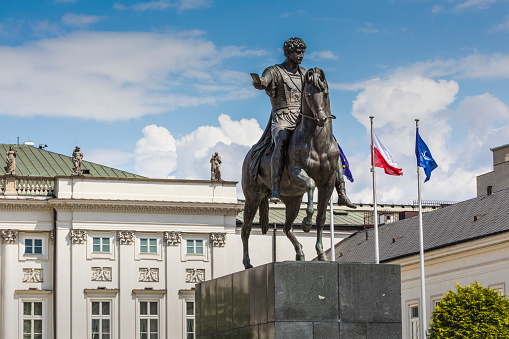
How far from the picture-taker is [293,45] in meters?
20.9

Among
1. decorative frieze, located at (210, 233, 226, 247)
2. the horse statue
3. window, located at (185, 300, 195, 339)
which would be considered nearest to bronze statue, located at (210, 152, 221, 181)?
decorative frieze, located at (210, 233, 226, 247)

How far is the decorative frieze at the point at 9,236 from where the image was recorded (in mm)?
69500

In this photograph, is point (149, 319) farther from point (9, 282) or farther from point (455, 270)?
point (455, 270)

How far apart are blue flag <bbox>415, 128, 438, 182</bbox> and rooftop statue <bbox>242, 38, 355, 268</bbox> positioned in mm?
25185

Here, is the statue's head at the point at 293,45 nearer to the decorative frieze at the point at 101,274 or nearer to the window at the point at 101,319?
the window at the point at 101,319

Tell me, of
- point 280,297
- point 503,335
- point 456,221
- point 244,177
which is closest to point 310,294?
point 280,297

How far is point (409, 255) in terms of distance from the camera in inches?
2244

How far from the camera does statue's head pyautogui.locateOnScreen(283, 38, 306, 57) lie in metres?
20.9

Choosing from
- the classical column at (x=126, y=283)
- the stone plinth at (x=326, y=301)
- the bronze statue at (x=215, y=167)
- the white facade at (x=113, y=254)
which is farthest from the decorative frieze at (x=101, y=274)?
the stone plinth at (x=326, y=301)

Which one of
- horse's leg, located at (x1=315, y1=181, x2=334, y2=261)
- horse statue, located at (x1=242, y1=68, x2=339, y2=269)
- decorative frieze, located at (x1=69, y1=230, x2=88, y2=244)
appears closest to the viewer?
horse statue, located at (x1=242, y1=68, x2=339, y2=269)

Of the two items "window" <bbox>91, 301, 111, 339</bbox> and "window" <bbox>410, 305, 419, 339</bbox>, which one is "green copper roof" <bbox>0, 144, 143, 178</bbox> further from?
"window" <bbox>410, 305, 419, 339</bbox>

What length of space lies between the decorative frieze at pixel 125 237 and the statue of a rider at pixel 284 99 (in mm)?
50467

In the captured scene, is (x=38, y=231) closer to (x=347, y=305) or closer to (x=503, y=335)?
(x=503, y=335)

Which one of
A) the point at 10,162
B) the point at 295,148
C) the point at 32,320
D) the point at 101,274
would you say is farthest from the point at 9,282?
the point at 295,148
